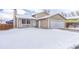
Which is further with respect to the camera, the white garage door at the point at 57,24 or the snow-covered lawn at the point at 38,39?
the white garage door at the point at 57,24

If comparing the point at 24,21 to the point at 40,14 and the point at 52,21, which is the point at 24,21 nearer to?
the point at 40,14

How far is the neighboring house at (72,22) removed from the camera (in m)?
2.17

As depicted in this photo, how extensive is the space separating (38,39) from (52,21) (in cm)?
36

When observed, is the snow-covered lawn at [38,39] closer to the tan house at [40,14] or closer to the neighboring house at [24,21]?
the neighboring house at [24,21]

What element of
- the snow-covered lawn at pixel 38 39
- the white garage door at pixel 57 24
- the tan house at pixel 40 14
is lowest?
the snow-covered lawn at pixel 38 39

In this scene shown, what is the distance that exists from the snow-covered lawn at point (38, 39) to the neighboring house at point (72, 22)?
0.12 metres

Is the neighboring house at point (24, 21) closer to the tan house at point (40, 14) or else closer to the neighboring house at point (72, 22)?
the tan house at point (40, 14)

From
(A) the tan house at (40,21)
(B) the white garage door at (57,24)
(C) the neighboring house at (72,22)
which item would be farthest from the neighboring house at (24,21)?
(C) the neighboring house at (72,22)

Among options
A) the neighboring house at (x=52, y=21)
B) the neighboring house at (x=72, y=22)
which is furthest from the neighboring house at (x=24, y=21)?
the neighboring house at (x=72, y=22)

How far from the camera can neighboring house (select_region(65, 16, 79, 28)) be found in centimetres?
217

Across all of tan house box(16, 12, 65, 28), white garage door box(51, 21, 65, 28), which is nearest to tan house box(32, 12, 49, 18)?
tan house box(16, 12, 65, 28)

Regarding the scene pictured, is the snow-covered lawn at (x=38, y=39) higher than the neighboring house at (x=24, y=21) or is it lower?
lower

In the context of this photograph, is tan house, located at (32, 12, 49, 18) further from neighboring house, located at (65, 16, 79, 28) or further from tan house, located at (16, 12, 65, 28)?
neighboring house, located at (65, 16, 79, 28)
